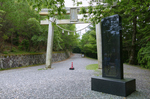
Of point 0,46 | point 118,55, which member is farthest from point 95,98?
point 0,46

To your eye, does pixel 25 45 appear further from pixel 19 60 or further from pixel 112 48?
pixel 112 48

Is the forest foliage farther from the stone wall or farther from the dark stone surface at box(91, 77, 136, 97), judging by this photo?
the dark stone surface at box(91, 77, 136, 97)

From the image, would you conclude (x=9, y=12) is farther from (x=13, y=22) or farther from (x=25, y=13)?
(x=25, y=13)

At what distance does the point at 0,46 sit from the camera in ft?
33.9

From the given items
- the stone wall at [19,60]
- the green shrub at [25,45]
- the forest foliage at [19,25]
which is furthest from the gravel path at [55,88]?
the green shrub at [25,45]

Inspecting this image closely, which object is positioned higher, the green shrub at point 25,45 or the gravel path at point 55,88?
the green shrub at point 25,45

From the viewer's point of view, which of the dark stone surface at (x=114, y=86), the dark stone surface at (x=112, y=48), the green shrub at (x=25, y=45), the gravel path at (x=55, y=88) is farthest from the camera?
the green shrub at (x=25, y=45)

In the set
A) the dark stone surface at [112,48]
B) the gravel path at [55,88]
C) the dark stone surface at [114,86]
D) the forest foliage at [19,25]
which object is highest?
the forest foliage at [19,25]

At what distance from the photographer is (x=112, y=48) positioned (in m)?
3.60

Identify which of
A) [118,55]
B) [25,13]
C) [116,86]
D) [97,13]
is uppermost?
[25,13]

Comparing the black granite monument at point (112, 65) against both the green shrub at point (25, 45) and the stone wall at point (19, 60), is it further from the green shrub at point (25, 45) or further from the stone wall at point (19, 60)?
the green shrub at point (25, 45)

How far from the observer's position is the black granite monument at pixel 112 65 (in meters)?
3.24

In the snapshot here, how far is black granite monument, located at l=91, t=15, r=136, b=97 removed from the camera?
3.24m

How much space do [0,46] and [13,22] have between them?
2631 mm
